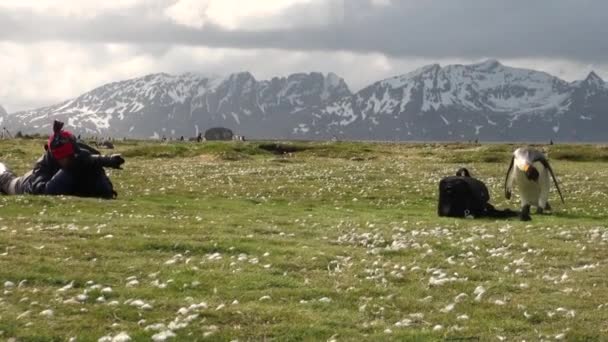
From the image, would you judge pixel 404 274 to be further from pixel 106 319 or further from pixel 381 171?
pixel 381 171

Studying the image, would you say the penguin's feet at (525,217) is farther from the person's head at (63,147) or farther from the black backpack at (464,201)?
the person's head at (63,147)

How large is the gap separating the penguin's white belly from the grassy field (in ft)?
6.22

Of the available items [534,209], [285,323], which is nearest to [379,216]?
[534,209]

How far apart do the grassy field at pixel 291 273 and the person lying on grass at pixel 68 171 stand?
1844 millimetres

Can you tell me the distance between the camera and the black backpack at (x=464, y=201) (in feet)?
101

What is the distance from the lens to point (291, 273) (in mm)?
16594

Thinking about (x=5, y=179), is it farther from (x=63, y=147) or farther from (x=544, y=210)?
(x=544, y=210)

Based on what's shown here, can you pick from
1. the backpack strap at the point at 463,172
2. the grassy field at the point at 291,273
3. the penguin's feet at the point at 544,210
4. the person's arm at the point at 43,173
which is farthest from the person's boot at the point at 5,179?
the penguin's feet at the point at 544,210

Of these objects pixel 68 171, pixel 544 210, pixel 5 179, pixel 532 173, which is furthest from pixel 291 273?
pixel 5 179

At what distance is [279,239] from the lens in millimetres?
21906

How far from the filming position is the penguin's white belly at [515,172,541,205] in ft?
108

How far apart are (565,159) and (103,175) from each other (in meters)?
64.8

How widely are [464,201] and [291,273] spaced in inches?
619

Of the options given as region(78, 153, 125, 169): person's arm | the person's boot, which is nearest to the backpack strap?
region(78, 153, 125, 169): person's arm
